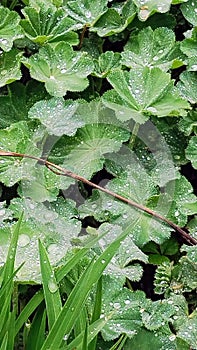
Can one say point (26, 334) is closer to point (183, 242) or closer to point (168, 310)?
point (168, 310)

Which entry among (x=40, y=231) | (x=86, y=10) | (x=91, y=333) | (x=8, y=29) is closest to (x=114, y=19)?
(x=86, y=10)

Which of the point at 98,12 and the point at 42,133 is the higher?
the point at 98,12

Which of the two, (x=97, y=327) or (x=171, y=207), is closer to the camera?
(x=97, y=327)

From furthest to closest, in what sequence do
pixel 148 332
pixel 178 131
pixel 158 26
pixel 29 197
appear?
pixel 158 26 → pixel 178 131 → pixel 29 197 → pixel 148 332

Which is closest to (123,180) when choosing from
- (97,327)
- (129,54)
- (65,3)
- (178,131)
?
(178,131)

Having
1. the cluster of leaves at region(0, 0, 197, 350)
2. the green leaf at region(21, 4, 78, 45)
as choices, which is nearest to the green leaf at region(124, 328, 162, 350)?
the cluster of leaves at region(0, 0, 197, 350)

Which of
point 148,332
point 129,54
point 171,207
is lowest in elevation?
point 148,332
